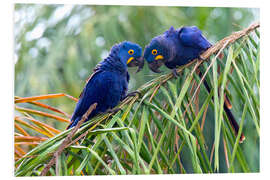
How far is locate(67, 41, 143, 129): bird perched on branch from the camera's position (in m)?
1.90

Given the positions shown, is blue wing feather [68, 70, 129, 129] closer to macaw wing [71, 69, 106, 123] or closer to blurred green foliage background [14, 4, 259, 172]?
macaw wing [71, 69, 106, 123]

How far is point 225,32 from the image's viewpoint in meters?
2.59

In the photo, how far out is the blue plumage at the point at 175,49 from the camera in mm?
2064

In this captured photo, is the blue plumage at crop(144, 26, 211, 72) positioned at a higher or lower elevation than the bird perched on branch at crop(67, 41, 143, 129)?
higher

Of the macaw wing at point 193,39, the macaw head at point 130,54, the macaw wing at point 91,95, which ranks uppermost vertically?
the macaw wing at point 193,39

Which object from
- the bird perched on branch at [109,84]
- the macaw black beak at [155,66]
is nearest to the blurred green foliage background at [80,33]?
the macaw black beak at [155,66]

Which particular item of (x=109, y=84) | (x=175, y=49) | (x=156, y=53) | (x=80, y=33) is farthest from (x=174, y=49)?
(x=80, y=33)

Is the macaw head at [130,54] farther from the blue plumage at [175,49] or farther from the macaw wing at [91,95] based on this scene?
the macaw wing at [91,95]

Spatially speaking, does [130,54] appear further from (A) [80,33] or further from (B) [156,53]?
(A) [80,33]

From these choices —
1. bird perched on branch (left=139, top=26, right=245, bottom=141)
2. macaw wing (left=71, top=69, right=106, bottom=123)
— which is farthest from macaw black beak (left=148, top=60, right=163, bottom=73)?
macaw wing (left=71, top=69, right=106, bottom=123)

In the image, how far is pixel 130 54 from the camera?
6.50ft

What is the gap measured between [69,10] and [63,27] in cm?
47

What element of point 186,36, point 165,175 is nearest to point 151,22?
point 186,36
